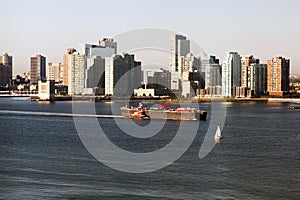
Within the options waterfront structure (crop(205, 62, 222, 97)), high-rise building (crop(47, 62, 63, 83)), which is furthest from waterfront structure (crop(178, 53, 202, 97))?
high-rise building (crop(47, 62, 63, 83))

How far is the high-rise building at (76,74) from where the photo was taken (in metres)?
89.6

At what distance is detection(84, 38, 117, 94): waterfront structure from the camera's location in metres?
86.3

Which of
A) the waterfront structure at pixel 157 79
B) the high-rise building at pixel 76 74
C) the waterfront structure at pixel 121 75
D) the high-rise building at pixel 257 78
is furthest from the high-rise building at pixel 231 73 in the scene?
the high-rise building at pixel 76 74

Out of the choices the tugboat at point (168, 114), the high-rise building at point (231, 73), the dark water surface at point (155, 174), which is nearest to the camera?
the dark water surface at point (155, 174)

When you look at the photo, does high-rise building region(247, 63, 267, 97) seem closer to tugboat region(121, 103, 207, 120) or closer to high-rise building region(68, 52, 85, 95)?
high-rise building region(68, 52, 85, 95)

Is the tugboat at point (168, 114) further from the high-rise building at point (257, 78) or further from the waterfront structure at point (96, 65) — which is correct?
the high-rise building at point (257, 78)

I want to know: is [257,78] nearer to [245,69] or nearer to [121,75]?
[245,69]

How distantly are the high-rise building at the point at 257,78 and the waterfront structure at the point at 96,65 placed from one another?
24.2 metres

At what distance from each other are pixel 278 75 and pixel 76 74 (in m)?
33.6

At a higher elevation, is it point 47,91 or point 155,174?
point 47,91

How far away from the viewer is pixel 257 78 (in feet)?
304

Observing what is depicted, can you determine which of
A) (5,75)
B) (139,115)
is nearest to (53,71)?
(5,75)

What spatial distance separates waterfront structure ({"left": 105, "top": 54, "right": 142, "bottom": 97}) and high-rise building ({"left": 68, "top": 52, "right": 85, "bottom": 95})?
7.60 m

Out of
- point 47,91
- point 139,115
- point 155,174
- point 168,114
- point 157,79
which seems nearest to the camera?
point 155,174
